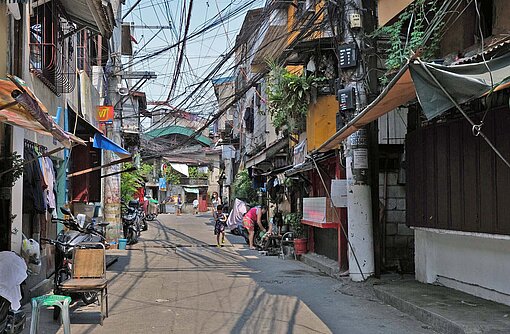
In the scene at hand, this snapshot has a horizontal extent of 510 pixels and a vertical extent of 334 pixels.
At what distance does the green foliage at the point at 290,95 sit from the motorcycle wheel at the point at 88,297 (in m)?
7.21

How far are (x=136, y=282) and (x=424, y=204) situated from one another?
5.87 m

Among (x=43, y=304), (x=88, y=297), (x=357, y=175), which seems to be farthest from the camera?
(x=357, y=175)

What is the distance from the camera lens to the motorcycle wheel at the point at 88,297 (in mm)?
8387

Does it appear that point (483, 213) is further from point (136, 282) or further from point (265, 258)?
point (265, 258)

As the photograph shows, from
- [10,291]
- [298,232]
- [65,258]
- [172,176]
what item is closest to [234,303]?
[65,258]

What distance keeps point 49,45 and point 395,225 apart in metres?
7.75

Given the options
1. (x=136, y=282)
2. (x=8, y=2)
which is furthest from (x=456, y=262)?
(x=8, y=2)

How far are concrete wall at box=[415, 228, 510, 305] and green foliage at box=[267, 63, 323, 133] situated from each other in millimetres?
4938

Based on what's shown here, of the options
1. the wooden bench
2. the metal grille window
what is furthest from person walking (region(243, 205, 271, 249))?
the wooden bench

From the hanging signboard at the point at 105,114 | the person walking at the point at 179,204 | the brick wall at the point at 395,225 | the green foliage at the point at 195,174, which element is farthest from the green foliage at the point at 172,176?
the brick wall at the point at 395,225

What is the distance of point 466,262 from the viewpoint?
8.55 meters

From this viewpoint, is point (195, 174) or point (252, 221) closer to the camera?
point (252, 221)

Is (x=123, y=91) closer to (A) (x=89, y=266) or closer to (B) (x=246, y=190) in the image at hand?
(B) (x=246, y=190)

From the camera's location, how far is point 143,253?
1778cm
